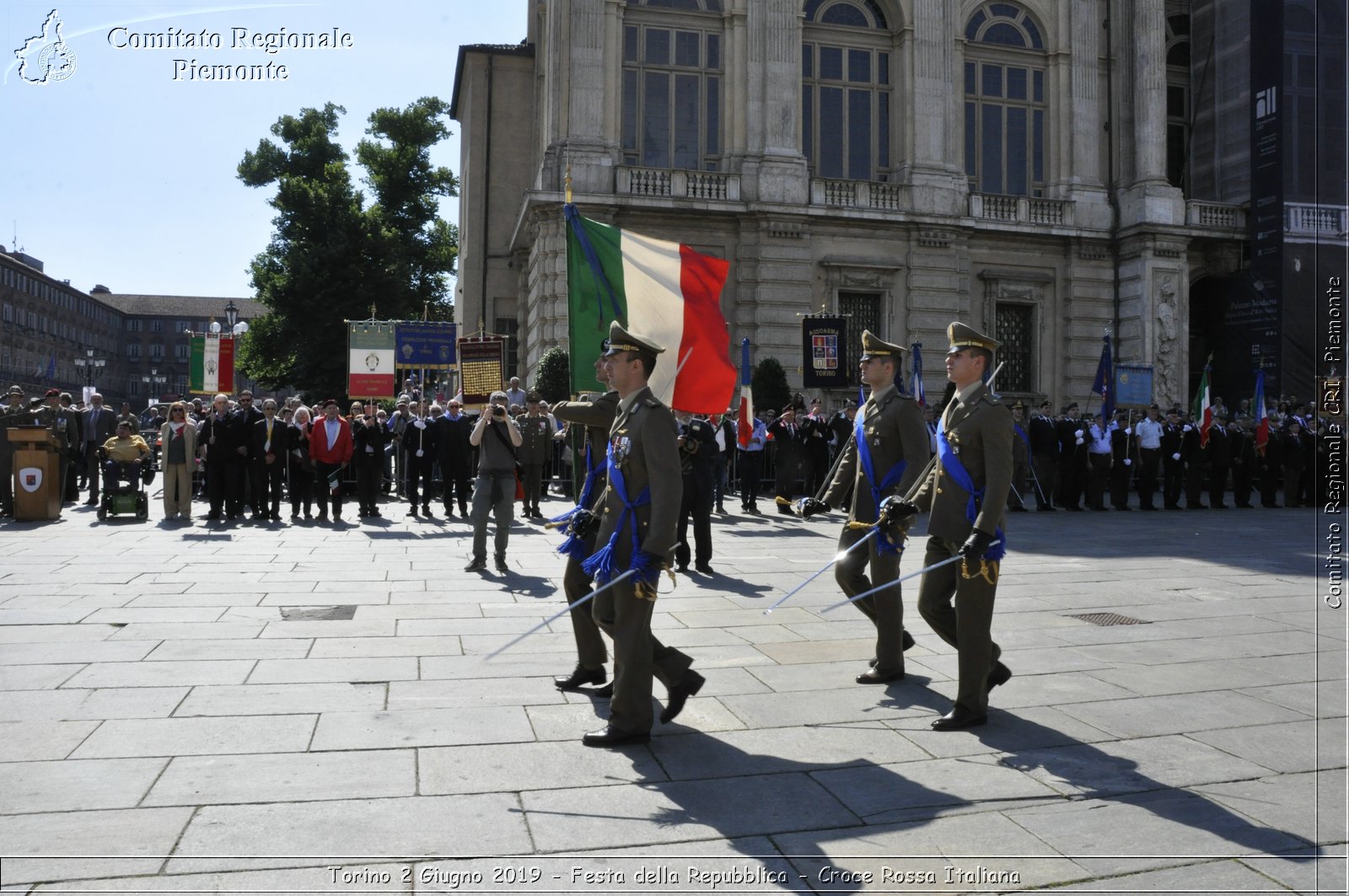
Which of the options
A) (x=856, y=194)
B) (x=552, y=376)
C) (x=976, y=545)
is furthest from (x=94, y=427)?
(x=976, y=545)

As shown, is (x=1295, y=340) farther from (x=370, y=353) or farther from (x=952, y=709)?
(x=952, y=709)

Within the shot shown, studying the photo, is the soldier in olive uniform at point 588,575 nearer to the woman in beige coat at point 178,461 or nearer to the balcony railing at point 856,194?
the woman in beige coat at point 178,461

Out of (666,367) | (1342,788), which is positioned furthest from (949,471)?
(666,367)

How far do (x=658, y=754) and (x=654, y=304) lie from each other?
4.52 metres

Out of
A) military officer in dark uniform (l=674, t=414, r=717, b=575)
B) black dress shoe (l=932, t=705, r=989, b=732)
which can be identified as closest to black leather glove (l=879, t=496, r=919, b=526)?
black dress shoe (l=932, t=705, r=989, b=732)

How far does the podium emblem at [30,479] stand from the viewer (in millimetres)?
17016

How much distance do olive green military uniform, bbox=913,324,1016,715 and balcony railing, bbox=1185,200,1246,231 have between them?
92.8ft

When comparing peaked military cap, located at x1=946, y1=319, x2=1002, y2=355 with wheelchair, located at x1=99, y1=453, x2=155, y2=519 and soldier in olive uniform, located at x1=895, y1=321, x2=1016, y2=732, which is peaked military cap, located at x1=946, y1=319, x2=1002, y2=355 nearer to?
soldier in olive uniform, located at x1=895, y1=321, x2=1016, y2=732

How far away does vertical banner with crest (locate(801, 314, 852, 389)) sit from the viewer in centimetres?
2578

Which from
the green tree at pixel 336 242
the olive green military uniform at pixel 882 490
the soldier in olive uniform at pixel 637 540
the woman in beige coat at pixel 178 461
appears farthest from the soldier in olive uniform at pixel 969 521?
the green tree at pixel 336 242

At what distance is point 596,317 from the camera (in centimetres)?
905

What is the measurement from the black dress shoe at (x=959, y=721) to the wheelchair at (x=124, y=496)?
49.4 feet

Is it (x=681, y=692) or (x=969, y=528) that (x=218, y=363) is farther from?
(x=969, y=528)

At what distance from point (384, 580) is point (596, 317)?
3836 mm
